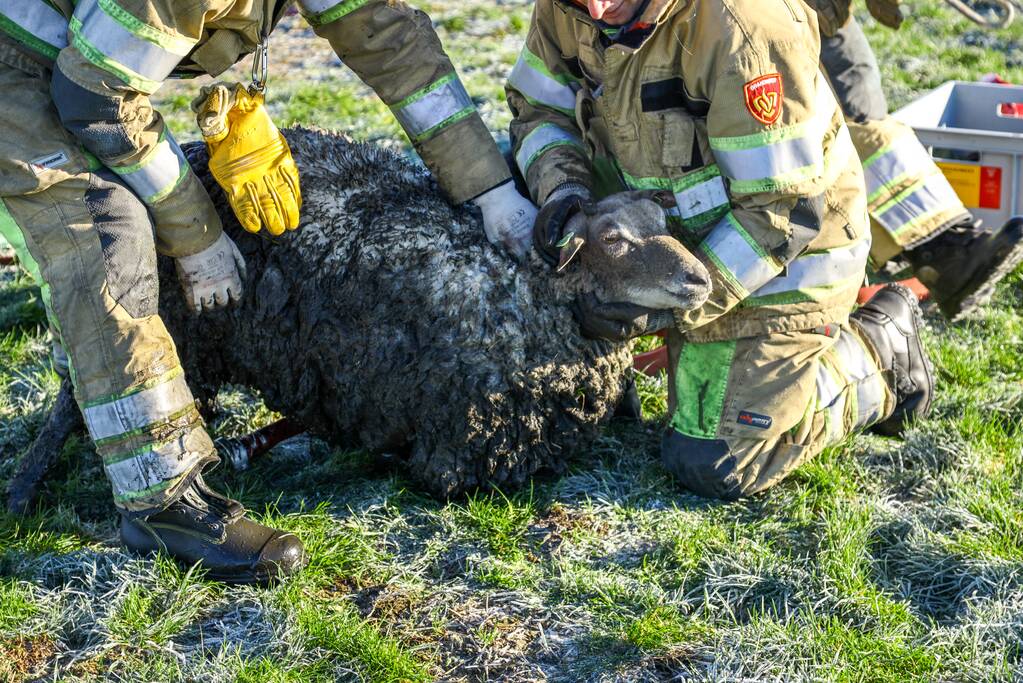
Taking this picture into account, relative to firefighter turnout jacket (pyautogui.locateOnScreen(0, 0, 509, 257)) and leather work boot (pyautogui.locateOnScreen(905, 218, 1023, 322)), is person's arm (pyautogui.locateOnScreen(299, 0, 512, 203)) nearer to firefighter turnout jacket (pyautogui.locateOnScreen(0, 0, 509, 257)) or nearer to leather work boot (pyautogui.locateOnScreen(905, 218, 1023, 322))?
firefighter turnout jacket (pyautogui.locateOnScreen(0, 0, 509, 257))

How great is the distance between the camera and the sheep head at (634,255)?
3375 millimetres

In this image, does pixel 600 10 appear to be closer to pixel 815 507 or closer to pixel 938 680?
pixel 815 507

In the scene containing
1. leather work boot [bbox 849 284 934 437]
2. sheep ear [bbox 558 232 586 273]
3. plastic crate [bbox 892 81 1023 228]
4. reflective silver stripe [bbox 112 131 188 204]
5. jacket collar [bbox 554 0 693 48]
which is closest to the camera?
reflective silver stripe [bbox 112 131 188 204]

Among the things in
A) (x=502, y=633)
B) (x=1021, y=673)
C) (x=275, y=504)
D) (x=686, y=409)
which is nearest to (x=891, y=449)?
(x=686, y=409)

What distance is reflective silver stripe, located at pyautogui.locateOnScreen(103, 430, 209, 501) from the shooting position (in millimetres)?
3225

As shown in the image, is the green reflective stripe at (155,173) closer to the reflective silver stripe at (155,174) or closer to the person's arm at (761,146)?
the reflective silver stripe at (155,174)

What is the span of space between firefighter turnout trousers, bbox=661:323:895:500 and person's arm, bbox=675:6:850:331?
0.88 ft

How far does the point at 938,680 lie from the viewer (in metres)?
2.84

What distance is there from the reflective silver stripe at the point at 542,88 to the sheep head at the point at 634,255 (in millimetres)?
524

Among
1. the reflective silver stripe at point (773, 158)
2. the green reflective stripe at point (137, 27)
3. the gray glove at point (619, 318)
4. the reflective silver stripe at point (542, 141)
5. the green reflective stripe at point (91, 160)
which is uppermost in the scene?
the green reflective stripe at point (137, 27)

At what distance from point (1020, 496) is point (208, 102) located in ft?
9.34

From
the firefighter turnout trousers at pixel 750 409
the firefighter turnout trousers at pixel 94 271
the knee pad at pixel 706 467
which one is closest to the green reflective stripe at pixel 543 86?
the firefighter turnout trousers at pixel 750 409

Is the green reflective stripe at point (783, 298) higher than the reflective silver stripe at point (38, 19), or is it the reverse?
the reflective silver stripe at point (38, 19)

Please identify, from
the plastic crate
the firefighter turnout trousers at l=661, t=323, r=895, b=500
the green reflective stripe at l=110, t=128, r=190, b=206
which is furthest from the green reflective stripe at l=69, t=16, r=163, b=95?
the plastic crate
